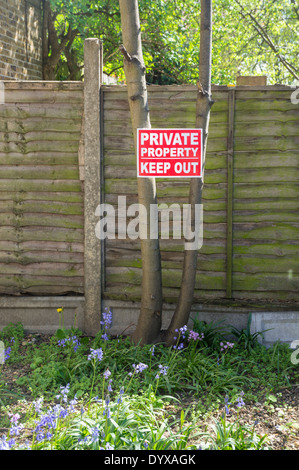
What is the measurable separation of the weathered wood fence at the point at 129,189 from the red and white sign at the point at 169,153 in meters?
0.35

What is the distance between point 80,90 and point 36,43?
4.62m

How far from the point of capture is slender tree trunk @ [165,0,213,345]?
446 centimetres

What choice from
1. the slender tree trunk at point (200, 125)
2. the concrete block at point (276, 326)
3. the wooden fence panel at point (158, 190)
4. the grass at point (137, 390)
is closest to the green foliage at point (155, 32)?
the wooden fence panel at point (158, 190)

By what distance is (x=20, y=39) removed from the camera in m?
8.30

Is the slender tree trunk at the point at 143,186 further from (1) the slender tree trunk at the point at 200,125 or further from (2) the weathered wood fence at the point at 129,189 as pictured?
(2) the weathered wood fence at the point at 129,189

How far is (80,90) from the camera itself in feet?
16.6

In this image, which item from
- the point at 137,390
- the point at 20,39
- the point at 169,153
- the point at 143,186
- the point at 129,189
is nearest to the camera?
the point at 137,390

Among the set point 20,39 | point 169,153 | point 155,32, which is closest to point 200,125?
point 169,153

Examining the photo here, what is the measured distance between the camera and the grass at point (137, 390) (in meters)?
3.04

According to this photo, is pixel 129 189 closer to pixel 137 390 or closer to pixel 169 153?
pixel 169 153

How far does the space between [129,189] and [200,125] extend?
973mm

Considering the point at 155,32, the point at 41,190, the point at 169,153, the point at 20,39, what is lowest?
the point at 41,190

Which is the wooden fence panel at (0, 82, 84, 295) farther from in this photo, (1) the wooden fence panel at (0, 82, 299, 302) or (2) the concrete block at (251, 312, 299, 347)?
(2) the concrete block at (251, 312, 299, 347)
